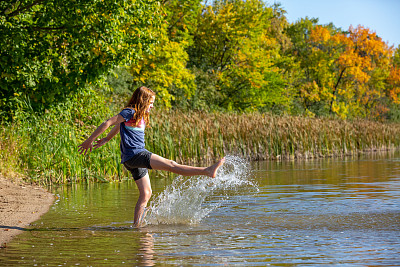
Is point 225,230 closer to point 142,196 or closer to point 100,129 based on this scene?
point 142,196

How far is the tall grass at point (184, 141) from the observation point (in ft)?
48.9

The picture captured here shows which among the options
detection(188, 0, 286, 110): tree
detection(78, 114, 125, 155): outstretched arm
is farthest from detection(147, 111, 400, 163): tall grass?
detection(78, 114, 125, 155): outstretched arm

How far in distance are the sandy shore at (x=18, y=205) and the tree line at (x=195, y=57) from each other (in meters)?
4.17

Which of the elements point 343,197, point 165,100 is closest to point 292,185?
point 343,197

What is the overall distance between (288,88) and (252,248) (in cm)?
4033

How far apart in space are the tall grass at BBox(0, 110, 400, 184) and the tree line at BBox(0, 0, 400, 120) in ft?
4.88

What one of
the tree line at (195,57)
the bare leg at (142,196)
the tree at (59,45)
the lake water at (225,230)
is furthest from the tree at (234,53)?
the bare leg at (142,196)

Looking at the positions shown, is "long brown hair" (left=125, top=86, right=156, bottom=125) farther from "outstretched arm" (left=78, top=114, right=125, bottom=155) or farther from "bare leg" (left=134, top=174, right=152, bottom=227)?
"bare leg" (left=134, top=174, right=152, bottom=227)

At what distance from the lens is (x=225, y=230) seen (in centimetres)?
770

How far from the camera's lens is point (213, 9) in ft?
132

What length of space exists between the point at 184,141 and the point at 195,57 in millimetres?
20838

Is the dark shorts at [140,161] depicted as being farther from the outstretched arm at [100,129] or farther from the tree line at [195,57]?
the tree line at [195,57]

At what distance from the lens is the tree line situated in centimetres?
1664

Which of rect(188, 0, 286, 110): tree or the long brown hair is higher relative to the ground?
rect(188, 0, 286, 110): tree
